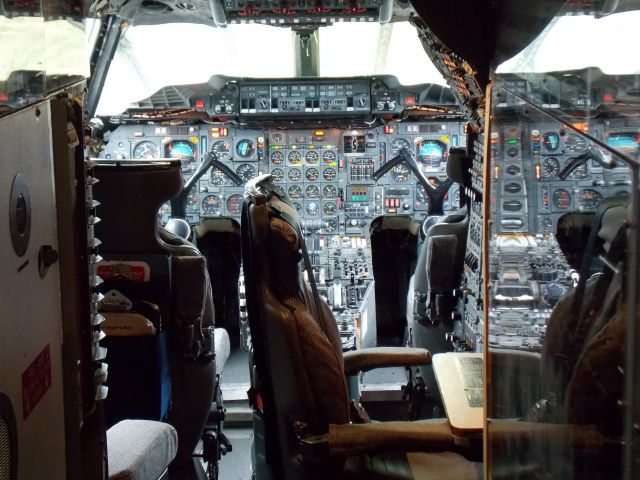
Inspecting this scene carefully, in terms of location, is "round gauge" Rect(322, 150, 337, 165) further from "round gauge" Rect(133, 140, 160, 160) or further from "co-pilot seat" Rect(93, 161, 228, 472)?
"co-pilot seat" Rect(93, 161, 228, 472)

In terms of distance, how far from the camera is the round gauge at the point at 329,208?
720cm

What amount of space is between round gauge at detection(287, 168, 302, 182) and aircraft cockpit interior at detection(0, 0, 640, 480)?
5.22 feet

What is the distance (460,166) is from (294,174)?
320 cm

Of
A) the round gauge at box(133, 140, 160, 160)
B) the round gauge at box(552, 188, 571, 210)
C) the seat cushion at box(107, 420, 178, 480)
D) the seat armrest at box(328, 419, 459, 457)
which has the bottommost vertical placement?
the seat armrest at box(328, 419, 459, 457)

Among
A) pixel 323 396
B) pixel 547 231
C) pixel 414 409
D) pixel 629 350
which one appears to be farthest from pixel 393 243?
Answer: pixel 629 350

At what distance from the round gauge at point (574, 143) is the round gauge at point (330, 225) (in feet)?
19.7

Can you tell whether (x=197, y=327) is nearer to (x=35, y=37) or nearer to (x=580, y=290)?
(x=35, y=37)

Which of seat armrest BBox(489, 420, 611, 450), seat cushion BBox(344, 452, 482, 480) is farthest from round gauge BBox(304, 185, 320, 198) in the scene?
seat armrest BBox(489, 420, 611, 450)

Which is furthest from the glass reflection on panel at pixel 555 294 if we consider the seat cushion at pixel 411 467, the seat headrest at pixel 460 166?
the seat headrest at pixel 460 166

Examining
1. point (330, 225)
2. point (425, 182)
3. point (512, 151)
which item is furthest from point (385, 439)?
point (330, 225)

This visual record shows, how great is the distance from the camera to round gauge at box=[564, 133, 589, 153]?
1.03 m

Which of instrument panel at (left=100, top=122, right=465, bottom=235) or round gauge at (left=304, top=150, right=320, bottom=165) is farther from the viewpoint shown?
round gauge at (left=304, top=150, right=320, bottom=165)

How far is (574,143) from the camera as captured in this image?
3.56 feet

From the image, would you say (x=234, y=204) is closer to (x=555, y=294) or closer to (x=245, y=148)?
(x=245, y=148)
